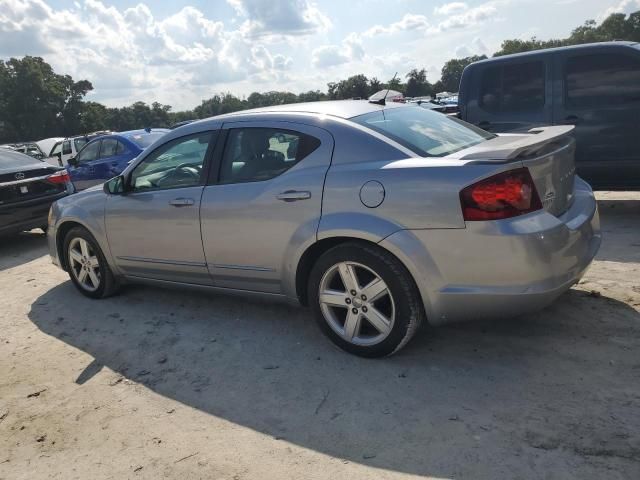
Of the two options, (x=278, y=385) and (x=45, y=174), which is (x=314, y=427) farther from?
(x=45, y=174)

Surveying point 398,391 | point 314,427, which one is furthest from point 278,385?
point 398,391

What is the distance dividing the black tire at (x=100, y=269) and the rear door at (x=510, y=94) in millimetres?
4639

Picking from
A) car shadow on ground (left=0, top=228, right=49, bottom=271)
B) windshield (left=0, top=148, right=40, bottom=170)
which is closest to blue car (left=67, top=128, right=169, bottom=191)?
car shadow on ground (left=0, top=228, right=49, bottom=271)

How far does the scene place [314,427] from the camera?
281 cm

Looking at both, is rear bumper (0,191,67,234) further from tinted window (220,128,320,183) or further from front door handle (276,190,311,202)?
front door handle (276,190,311,202)

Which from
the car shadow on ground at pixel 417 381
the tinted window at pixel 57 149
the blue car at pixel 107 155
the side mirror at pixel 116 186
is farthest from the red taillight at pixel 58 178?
the tinted window at pixel 57 149

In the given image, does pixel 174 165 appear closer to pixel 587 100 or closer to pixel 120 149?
pixel 587 100

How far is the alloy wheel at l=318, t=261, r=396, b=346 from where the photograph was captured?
3283 millimetres

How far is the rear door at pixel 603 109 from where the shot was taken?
20.1 feet

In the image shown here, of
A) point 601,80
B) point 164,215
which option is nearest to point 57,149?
point 164,215

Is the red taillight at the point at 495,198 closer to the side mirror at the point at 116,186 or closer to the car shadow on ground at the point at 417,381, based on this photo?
the car shadow on ground at the point at 417,381

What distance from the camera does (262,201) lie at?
3646 mm

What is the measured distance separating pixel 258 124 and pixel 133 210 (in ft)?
4.56

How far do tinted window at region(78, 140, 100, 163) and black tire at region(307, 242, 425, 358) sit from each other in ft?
28.4
